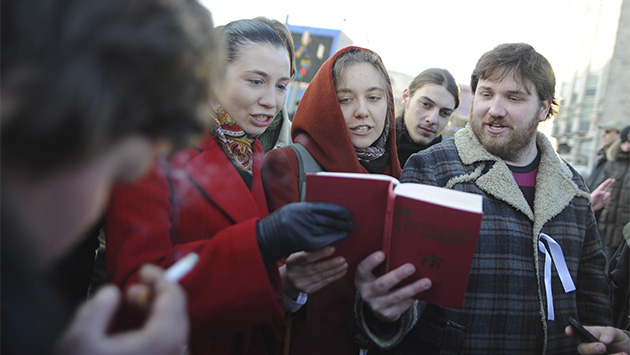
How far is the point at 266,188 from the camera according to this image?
1628mm

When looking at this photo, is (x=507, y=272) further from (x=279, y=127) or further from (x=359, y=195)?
(x=279, y=127)

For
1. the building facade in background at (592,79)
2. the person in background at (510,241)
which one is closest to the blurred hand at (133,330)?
→ the person in background at (510,241)

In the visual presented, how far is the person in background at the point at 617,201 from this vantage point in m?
4.59

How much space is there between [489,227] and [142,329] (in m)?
1.60

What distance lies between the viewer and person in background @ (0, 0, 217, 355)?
422 millimetres

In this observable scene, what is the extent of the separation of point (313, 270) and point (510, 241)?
3.26 ft

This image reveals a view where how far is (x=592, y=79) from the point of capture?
870 inches

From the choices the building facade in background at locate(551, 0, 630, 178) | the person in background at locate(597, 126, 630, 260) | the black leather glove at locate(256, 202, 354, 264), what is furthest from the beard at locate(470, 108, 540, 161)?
the building facade in background at locate(551, 0, 630, 178)

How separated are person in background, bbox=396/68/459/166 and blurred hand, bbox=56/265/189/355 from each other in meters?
3.09

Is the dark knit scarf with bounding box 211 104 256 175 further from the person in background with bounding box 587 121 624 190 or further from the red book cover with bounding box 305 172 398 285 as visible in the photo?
the person in background with bounding box 587 121 624 190

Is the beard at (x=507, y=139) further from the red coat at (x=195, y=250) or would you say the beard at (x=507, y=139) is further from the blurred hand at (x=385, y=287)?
the red coat at (x=195, y=250)

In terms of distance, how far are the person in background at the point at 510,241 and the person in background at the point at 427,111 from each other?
53.8 inches

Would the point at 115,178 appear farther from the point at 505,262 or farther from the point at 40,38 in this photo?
the point at 505,262

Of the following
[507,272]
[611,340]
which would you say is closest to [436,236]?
[507,272]
